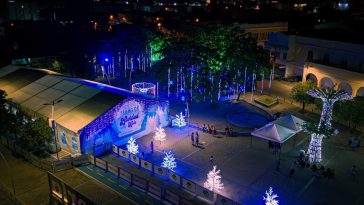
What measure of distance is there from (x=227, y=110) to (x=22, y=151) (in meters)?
23.1

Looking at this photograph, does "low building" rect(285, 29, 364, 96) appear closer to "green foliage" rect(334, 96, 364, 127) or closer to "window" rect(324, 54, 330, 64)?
"window" rect(324, 54, 330, 64)

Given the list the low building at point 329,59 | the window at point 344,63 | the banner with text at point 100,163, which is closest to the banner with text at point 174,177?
the banner with text at point 100,163

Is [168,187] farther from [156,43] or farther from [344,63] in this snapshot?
[156,43]

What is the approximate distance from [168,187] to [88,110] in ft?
35.2

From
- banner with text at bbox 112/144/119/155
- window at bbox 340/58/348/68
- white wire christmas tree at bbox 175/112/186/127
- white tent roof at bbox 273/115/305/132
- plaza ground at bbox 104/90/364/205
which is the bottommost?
plaza ground at bbox 104/90/364/205

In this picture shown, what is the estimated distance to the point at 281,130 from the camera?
30.6 m

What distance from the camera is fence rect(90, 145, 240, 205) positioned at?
21281 mm

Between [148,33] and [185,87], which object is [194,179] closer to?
[185,87]

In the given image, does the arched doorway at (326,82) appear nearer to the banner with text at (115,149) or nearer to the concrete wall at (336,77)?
the concrete wall at (336,77)

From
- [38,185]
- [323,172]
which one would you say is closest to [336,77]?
[323,172]

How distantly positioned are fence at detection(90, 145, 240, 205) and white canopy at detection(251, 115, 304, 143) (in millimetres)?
10023

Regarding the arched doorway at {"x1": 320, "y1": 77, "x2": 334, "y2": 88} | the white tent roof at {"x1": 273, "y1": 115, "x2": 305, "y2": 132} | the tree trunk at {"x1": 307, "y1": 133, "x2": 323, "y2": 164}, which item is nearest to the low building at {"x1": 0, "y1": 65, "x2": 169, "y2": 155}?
the white tent roof at {"x1": 273, "y1": 115, "x2": 305, "y2": 132}

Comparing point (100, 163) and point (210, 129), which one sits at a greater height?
point (100, 163)

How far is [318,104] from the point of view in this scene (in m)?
38.1
